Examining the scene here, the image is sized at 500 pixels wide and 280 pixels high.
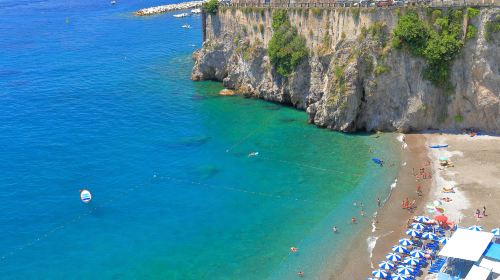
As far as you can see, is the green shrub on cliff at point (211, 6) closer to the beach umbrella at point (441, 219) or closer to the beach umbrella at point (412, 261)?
the beach umbrella at point (441, 219)

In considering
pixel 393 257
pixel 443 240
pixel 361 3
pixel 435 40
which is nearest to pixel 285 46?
pixel 361 3

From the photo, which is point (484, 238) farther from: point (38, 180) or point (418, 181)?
point (38, 180)

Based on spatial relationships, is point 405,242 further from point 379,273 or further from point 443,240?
point 379,273

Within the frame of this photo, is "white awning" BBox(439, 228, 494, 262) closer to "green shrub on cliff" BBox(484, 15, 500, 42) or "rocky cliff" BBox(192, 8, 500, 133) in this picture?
"rocky cliff" BBox(192, 8, 500, 133)

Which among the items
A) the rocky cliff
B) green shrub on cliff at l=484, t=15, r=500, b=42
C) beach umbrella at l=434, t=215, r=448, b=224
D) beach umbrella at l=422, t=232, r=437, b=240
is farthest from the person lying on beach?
green shrub on cliff at l=484, t=15, r=500, b=42

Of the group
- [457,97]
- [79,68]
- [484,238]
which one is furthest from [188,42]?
[484,238]
